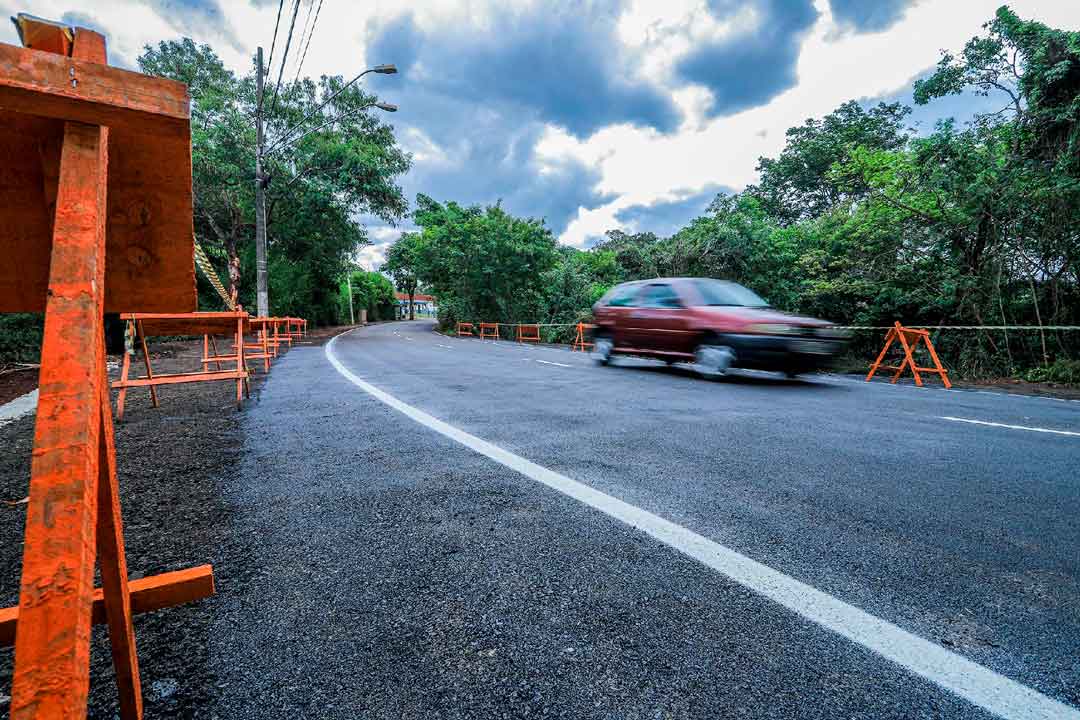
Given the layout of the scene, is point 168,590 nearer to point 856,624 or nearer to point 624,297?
point 856,624

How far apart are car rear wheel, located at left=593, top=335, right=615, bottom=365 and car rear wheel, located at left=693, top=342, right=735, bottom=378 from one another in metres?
2.28

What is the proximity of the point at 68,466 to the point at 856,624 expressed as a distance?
1.92 m

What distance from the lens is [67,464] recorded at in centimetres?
81

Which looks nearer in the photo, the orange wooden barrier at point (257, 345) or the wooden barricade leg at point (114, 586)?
the wooden barricade leg at point (114, 586)

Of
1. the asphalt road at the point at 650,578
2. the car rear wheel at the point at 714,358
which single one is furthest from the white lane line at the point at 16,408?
the car rear wheel at the point at 714,358

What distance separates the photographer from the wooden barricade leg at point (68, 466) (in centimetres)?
67

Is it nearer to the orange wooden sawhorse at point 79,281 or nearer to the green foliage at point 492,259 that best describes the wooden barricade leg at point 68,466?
the orange wooden sawhorse at point 79,281

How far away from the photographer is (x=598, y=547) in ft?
6.24

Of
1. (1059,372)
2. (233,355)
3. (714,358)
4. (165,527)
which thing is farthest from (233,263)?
(1059,372)

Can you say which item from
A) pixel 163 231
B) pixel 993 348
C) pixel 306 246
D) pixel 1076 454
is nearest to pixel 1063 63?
pixel 993 348

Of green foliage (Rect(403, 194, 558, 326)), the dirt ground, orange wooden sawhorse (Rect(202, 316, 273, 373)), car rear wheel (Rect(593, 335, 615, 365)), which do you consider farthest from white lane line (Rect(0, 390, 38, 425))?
green foliage (Rect(403, 194, 558, 326))

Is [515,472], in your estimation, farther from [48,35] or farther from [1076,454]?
[1076,454]

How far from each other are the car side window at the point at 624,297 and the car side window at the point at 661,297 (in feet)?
1.16

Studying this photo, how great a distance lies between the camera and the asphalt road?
3.87 feet
